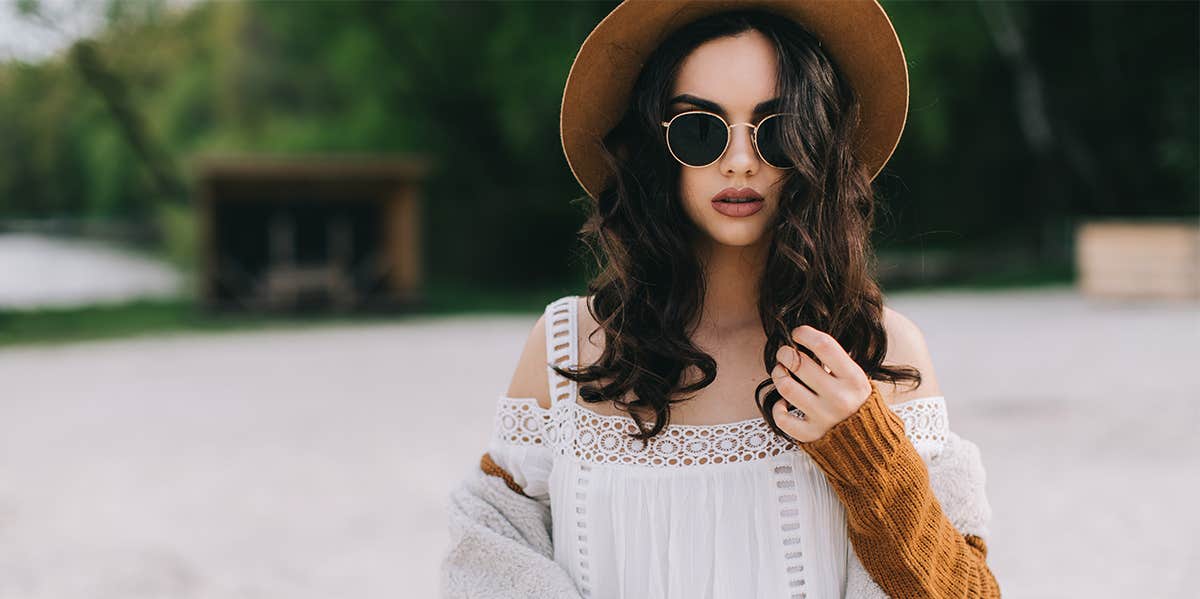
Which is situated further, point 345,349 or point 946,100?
point 946,100

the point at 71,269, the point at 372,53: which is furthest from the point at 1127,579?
the point at 71,269

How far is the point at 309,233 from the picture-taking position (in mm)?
17391

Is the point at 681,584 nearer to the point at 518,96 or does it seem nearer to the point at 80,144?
the point at 518,96

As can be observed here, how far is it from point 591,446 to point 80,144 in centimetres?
2837

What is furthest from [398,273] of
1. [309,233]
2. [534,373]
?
[534,373]

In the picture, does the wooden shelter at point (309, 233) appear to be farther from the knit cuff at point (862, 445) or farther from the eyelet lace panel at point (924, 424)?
the knit cuff at point (862, 445)

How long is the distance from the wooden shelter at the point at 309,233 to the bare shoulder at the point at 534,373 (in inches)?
565

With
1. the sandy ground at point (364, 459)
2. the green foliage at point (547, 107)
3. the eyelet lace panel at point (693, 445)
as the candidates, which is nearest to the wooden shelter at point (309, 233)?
the green foliage at point (547, 107)

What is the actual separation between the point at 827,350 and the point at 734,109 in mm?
328

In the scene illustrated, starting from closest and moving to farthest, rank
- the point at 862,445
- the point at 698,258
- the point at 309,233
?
1. the point at 862,445
2. the point at 698,258
3. the point at 309,233

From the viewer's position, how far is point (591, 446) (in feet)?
5.16

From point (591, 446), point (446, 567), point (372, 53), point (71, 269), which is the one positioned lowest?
point (71, 269)

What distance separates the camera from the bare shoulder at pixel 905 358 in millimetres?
1573

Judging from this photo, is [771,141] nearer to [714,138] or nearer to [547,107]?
[714,138]
